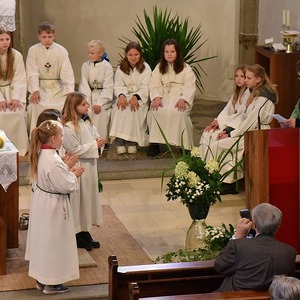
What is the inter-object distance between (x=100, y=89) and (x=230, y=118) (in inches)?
74.1

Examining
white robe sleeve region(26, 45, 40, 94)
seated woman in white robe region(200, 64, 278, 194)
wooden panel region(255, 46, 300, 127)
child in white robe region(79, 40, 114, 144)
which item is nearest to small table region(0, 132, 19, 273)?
seated woman in white robe region(200, 64, 278, 194)

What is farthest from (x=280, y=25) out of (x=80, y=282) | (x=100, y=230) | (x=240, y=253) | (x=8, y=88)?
(x=240, y=253)

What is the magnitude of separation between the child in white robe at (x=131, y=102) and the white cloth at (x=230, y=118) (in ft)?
3.53

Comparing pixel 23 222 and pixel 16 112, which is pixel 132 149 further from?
pixel 23 222

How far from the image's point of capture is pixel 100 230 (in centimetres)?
907

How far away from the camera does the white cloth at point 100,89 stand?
38.0 ft

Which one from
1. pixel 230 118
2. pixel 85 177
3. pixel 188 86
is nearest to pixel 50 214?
pixel 85 177

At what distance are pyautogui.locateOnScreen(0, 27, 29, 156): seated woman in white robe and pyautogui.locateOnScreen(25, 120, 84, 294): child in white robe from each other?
386cm

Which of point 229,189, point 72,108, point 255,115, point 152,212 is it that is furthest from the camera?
point 229,189

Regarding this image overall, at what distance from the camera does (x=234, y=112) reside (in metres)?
10.7

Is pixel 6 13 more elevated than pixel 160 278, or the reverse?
pixel 6 13

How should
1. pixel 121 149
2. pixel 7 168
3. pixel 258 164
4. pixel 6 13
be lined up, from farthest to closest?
1. pixel 121 149
2. pixel 6 13
3. pixel 7 168
4. pixel 258 164

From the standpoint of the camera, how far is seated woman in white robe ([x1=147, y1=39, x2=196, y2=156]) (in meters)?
11.4

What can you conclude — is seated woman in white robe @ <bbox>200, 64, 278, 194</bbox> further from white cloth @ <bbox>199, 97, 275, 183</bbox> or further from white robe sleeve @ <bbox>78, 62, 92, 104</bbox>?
white robe sleeve @ <bbox>78, 62, 92, 104</bbox>
